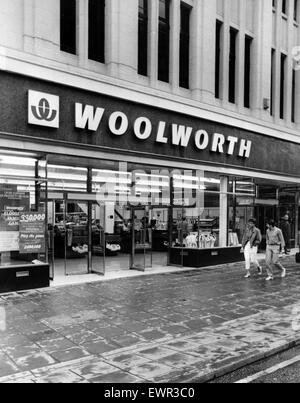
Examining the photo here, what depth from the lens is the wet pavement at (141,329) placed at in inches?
210

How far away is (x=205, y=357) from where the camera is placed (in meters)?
5.75

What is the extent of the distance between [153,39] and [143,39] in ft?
1.10

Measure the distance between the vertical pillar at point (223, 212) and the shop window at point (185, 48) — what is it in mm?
4029

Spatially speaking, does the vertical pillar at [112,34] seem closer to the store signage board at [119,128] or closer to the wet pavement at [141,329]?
the store signage board at [119,128]

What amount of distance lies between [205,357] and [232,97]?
1357cm

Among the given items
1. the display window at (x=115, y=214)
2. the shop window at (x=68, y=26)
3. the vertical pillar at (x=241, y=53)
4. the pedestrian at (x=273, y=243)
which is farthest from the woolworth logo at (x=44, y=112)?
the vertical pillar at (x=241, y=53)

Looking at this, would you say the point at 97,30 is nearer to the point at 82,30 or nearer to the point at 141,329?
the point at 82,30

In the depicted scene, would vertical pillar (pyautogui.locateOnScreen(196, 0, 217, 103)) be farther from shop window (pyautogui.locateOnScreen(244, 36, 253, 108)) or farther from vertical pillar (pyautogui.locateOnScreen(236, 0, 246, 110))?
shop window (pyautogui.locateOnScreen(244, 36, 253, 108))

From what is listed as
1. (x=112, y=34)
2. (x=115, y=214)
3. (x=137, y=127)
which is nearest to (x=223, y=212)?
(x=115, y=214)

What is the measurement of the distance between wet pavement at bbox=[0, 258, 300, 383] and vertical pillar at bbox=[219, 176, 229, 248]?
4.81 meters

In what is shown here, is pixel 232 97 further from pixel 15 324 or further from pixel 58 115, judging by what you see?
pixel 15 324

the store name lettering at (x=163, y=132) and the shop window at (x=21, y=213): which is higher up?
the store name lettering at (x=163, y=132)

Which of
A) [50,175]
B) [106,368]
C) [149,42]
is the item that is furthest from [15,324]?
[149,42]

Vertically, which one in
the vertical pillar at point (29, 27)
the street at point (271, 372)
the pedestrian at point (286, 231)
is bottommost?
the street at point (271, 372)
